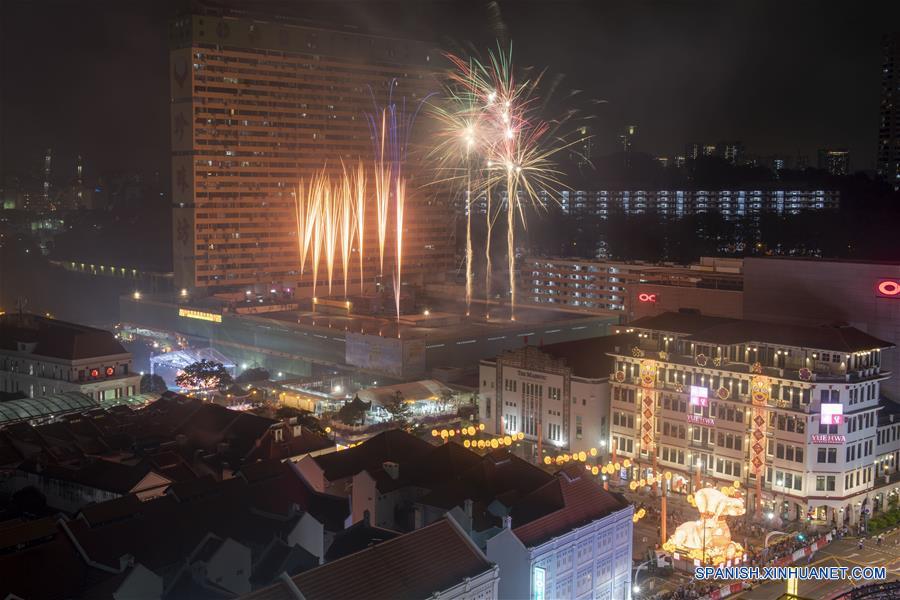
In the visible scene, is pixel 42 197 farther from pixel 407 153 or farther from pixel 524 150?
pixel 524 150

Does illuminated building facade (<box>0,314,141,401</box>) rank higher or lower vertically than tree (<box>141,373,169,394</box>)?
higher

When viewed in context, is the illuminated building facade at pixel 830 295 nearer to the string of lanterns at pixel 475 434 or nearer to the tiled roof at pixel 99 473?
the string of lanterns at pixel 475 434

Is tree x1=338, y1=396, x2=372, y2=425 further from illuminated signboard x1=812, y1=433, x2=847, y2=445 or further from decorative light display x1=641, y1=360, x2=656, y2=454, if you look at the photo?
illuminated signboard x1=812, y1=433, x2=847, y2=445

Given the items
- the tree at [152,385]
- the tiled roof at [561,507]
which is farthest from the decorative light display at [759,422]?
the tree at [152,385]

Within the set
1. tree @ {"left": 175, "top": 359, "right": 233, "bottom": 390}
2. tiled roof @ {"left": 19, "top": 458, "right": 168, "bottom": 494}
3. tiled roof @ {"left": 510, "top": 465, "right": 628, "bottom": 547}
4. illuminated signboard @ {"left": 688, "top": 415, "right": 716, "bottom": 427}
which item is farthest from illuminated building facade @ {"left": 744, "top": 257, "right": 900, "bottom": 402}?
tiled roof @ {"left": 19, "top": 458, "right": 168, "bottom": 494}

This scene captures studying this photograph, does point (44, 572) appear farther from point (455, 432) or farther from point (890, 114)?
point (890, 114)

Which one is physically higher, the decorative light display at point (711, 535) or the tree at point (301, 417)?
the tree at point (301, 417)
